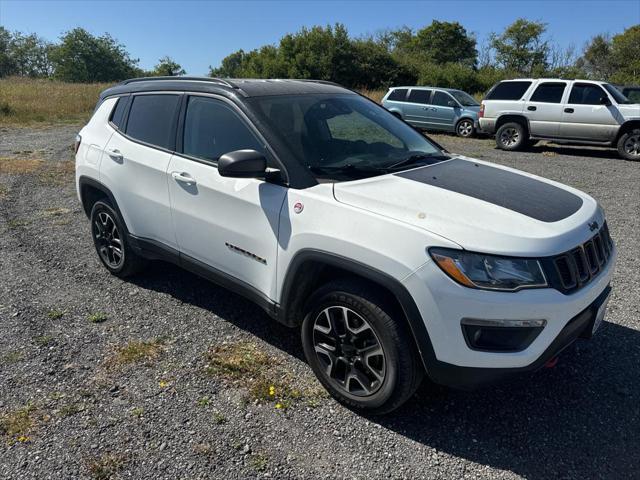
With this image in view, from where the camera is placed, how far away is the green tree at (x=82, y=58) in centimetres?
6731

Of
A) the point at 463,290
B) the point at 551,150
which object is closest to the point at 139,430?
the point at 463,290

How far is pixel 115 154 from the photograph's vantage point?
4.07 m

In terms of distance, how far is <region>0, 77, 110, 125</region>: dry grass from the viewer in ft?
66.3

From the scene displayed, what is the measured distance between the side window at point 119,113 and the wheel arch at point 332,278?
2390mm

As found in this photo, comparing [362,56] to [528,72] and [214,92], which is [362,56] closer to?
[528,72]

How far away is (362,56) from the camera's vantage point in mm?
37312

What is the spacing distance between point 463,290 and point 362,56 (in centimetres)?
3794

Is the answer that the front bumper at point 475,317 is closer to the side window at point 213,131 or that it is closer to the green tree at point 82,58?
the side window at point 213,131

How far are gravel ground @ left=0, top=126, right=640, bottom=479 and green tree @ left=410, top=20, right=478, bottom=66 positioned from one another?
53.7m

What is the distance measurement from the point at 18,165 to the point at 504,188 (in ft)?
34.4

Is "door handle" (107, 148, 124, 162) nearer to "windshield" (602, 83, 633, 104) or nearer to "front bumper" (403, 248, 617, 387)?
"front bumper" (403, 248, 617, 387)

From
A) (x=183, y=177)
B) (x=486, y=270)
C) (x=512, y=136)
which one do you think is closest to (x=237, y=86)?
(x=183, y=177)

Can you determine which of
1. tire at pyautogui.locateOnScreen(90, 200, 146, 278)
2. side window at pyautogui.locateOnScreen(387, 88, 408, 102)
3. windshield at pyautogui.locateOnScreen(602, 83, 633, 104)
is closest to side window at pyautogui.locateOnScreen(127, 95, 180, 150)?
tire at pyautogui.locateOnScreen(90, 200, 146, 278)

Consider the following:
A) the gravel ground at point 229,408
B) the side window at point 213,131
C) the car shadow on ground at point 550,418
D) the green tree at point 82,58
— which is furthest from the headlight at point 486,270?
the green tree at point 82,58
